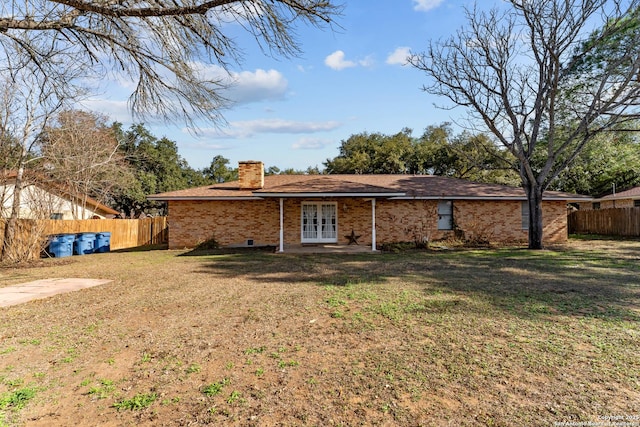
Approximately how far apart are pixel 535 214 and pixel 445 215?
3742 millimetres

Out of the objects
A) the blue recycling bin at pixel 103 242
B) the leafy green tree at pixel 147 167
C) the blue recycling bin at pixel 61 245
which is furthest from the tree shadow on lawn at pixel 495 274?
the leafy green tree at pixel 147 167

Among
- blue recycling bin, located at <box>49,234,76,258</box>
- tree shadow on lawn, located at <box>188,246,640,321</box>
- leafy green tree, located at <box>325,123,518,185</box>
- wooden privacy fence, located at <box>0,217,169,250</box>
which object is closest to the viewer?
tree shadow on lawn, located at <box>188,246,640,321</box>

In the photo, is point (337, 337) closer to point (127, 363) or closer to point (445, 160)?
point (127, 363)

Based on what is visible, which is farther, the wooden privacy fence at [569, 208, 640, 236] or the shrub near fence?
the wooden privacy fence at [569, 208, 640, 236]

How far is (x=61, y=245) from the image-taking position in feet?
48.1

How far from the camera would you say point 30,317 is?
556 centimetres

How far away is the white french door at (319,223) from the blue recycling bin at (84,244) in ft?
32.3

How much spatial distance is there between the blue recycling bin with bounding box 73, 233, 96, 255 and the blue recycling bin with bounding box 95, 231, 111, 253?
15.7 inches

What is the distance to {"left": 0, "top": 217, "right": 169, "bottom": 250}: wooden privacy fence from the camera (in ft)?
50.9

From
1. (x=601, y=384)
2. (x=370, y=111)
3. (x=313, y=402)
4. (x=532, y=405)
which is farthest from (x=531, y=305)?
(x=370, y=111)

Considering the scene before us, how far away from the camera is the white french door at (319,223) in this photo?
16281mm

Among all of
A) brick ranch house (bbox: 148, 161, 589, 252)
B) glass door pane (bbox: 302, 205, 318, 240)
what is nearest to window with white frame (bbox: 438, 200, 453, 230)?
brick ranch house (bbox: 148, 161, 589, 252)

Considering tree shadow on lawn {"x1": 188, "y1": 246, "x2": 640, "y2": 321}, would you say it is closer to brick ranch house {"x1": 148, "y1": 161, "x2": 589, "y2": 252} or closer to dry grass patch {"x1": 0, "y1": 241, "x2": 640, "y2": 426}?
dry grass patch {"x1": 0, "y1": 241, "x2": 640, "y2": 426}

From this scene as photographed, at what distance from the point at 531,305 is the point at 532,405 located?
3.45 metres
